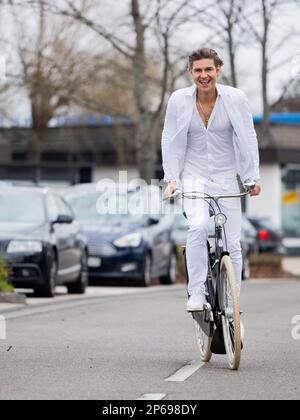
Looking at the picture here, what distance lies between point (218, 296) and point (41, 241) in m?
8.48

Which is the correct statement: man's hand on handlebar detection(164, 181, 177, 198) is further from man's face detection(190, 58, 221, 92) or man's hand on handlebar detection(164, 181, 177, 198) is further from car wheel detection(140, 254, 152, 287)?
car wheel detection(140, 254, 152, 287)

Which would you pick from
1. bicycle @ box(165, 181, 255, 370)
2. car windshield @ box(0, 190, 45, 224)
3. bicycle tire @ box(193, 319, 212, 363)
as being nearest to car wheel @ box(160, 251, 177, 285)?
car windshield @ box(0, 190, 45, 224)

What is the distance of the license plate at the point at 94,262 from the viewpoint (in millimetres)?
21953

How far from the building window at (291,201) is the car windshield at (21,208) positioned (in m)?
33.0

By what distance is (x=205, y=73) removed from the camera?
30.0 feet

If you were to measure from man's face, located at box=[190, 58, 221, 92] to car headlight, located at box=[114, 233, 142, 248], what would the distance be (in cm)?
1284

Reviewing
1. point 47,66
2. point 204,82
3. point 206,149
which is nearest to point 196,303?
point 206,149

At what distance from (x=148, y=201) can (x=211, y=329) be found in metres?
13.9

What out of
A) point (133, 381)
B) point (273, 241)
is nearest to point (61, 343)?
point (133, 381)

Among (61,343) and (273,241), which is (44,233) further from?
(273,241)

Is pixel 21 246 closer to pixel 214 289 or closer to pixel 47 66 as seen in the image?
pixel 214 289

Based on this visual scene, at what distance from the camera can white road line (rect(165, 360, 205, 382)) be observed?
26.9ft

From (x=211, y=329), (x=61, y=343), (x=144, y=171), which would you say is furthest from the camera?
(x=144, y=171)

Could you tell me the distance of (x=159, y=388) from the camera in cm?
772
